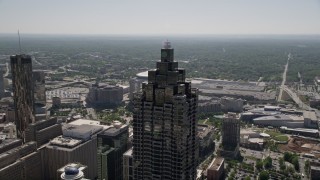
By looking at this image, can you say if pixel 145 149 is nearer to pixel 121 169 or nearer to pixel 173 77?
pixel 173 77

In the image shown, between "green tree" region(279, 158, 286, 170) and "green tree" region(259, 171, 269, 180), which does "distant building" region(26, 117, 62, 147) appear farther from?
"green tree" region(279, 158, 286, 170)

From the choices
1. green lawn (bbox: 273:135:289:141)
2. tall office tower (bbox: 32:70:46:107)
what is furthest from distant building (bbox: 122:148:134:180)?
tall office tower (bbox: 32:70:46:107)

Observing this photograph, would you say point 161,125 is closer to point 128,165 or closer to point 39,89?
point 128,165

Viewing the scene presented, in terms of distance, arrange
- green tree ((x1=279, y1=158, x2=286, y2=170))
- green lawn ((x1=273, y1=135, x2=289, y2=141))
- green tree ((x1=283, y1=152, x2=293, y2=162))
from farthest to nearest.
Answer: green lawn ((x1=273, y1=135, x2=289, y2=141)), green tree ((x1=283, y1=152, x2=293, y2=162)), green tree ((x1=279, y1=158, x2=286, y2=170))

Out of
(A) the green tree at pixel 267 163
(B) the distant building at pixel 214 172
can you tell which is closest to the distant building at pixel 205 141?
(A) the green tree at pixel 267 163

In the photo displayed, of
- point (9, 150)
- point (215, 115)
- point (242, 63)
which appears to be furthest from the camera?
point (242, 63)

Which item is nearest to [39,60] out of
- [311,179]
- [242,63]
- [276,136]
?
[242,63]
